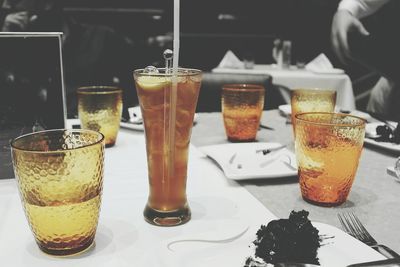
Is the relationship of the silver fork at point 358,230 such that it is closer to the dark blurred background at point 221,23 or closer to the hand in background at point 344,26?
the hand in background at point 344,26

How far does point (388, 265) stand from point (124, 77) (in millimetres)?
2976

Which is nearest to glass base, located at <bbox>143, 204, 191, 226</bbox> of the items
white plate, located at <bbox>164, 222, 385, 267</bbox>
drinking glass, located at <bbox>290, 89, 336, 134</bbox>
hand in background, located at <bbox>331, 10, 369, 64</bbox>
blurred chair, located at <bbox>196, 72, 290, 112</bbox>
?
white plate, located at <bbox>164, 222, 385, 267</bbox>

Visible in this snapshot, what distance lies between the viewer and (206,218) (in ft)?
2.19

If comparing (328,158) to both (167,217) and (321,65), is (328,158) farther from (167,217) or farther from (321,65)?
(321,65)

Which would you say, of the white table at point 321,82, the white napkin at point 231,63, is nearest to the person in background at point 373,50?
the white table at point 321,82

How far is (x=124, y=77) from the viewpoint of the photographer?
3283mm

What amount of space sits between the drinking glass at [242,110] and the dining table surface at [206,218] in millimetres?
159

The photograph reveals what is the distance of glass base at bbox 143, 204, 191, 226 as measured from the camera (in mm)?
640

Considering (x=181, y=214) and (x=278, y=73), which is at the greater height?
(x=181, y=214)

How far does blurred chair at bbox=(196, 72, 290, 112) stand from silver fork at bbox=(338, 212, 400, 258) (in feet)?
3.97

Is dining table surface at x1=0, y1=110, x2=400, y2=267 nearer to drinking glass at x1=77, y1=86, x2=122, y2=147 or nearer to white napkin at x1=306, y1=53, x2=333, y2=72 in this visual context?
drinking glass at x1=77, y1=86, x2=122, y2=147

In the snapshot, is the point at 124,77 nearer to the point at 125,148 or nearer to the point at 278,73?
the point at 278,73

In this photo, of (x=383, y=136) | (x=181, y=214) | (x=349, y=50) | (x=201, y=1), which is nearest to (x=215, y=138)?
(x=383, y=136)

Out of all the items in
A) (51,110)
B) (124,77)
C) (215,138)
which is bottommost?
(124,77)
